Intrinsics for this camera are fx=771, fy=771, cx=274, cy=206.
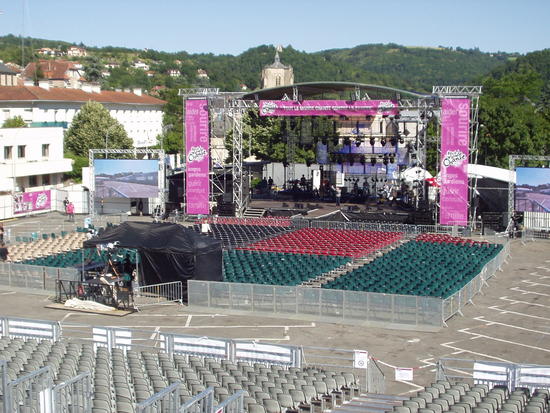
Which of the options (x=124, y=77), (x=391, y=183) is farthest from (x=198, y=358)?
(x=124, y=77)

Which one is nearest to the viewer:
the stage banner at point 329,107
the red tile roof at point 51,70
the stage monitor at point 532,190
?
the stage monitor at point 532,190

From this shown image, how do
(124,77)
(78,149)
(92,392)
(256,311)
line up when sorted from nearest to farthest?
(92,392) < (256,311) < (78,149) < (124,77)

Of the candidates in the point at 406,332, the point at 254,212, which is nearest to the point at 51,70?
the point at 254,212

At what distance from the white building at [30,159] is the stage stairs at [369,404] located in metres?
39.4

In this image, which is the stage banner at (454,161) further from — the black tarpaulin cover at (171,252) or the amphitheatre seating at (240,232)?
the black tarpaulin cover at (171,252)

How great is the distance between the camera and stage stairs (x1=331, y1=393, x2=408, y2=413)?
13586mm

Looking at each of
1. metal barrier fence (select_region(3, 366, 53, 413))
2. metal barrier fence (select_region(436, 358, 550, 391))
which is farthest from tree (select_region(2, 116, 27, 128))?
metal barrier fence (select_region(3, 366, 53, 413))

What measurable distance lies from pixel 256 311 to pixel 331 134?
28.2 metres

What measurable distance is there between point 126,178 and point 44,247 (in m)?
11.5

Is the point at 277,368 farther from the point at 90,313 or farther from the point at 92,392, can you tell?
the point at 90,313

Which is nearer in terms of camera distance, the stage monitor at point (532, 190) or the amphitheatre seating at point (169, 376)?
the amphitheatre seating at point (169, 376)

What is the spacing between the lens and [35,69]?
132625 millimetres

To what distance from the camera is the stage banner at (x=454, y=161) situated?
39.8 m

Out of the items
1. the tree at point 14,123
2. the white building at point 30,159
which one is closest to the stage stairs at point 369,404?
Answer: the white building at point 30,159
